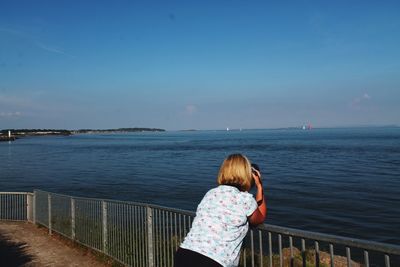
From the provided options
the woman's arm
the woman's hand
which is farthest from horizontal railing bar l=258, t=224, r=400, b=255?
the woman's hand

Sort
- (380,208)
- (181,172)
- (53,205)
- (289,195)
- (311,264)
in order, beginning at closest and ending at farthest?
1. (311,264)
2. (53,205)
3. (380,208)
4. (289,195)
5. (181,172)

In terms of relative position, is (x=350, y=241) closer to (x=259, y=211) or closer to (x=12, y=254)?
(x=259, y=211)

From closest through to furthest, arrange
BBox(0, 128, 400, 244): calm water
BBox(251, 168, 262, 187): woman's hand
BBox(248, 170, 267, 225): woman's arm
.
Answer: BBox(248, 170, 267, 225): woman's arm → BBox(251, 168, 262, 187): woman's hand → BBox(0, 128, 400, 244): calm water

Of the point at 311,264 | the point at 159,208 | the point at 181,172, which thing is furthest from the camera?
the point at 181,172

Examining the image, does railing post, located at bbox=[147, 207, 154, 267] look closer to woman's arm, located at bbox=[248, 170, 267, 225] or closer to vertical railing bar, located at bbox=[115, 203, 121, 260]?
vertical railing bar, located at bbox=[115, 203, 121, 260]

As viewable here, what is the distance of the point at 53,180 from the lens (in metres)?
39.0

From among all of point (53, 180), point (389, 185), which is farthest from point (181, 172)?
point (389, 185)

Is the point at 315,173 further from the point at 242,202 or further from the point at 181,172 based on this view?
the point at 242,202

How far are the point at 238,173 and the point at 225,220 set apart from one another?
49 cm

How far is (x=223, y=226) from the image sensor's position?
3.95 metres

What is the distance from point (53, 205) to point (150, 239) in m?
6.50

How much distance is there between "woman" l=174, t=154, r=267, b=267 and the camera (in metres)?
3.93

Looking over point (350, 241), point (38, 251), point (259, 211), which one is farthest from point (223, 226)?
point (38, 251)

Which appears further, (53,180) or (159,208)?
(53,180)
